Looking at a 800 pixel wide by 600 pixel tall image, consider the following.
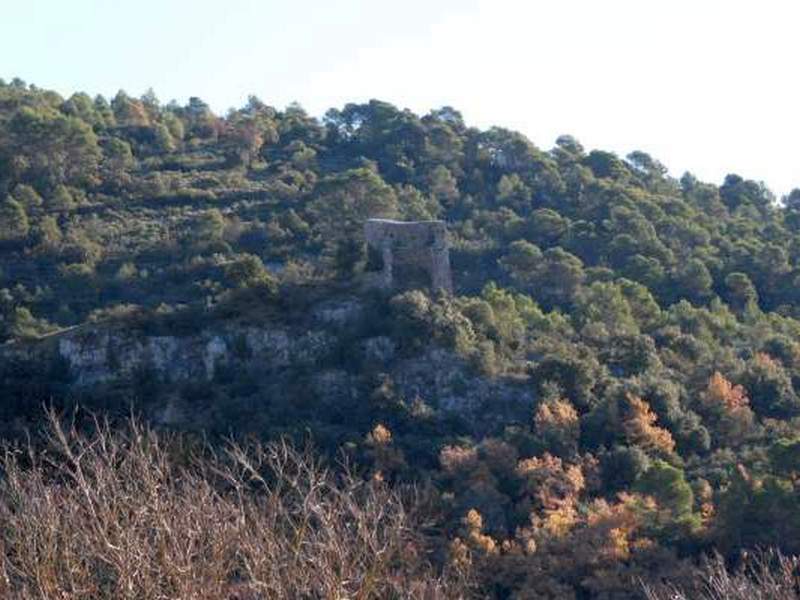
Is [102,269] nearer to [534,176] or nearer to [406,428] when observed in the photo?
[406,428]

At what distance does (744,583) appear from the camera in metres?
16.3

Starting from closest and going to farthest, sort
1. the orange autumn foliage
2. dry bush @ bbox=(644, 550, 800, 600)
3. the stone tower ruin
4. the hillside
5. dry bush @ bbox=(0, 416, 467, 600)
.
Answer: dry bush @ bbox=(0, 416, 467, 600) → dry bush @ bbox=(644, 550, 800, 600) → the hillside → the orange autumn foliage → the stone tower ruin

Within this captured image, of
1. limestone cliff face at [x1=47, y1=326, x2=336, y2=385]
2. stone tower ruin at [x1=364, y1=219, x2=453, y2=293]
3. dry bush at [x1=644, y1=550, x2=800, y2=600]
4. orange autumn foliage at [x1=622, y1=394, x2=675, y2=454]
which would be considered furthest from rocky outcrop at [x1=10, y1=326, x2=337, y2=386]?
dry bush at [x1=644, y1=550, x2=800, y2=600]

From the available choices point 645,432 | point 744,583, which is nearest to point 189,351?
point 645,432

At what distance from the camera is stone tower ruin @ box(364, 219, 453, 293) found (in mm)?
38469

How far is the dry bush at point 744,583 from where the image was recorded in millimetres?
16156

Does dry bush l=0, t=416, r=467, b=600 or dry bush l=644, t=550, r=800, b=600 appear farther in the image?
dry bush l=644, t=550, r=800, b=600

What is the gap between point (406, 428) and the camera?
33.0 metres

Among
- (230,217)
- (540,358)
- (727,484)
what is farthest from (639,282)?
(727,484)

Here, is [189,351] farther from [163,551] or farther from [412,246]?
[163,551]

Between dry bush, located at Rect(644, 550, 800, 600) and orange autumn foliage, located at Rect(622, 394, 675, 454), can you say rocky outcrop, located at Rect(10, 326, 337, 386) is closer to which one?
orange autumn foliage, located at Rect(622, 394, 675, 454)

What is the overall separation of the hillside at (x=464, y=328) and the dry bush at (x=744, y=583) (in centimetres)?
113

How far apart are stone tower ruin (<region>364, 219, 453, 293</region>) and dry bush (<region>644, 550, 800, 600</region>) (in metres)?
14.2

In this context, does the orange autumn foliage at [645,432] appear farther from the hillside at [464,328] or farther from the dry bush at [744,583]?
the dry bush at [744,583]
